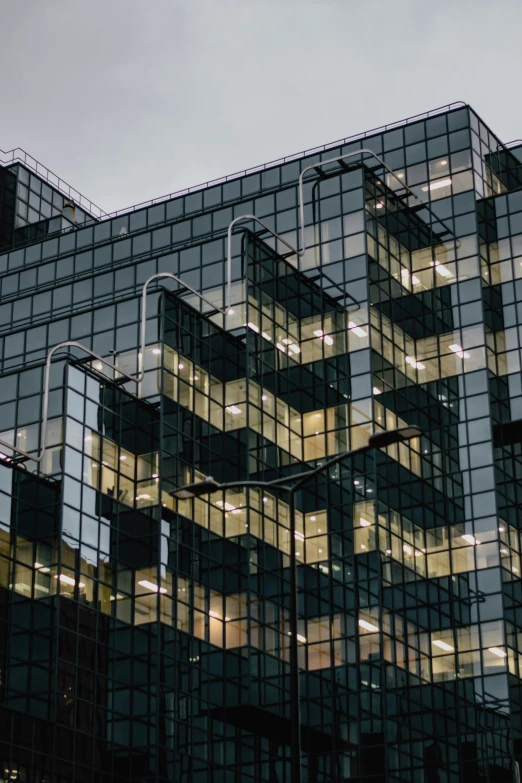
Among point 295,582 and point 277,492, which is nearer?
point 295,582

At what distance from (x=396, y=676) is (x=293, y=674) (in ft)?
120

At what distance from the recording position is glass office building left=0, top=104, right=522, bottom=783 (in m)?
54.7

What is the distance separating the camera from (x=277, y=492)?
63469 mm

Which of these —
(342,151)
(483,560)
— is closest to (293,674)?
(483,560)

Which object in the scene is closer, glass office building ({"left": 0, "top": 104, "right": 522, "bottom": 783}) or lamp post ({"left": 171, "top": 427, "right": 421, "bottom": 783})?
lamp post ({"left": 171, "top": 427, "right": 421, "bottom": 783})

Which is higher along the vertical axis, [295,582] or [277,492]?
[277,492]

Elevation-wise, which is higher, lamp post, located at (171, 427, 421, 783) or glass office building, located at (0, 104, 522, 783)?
glass office building, located at (0, 104, 522, 783)

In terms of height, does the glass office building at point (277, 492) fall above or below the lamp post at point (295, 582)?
above

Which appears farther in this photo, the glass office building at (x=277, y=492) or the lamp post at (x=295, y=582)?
the glass office building at (x=277, y=492)

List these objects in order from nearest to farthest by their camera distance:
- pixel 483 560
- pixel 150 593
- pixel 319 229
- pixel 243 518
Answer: pixel 150 593, pixel 243 518, pixel 483 560, pixel 319 229

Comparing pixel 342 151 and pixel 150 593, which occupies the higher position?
pixel 342 151

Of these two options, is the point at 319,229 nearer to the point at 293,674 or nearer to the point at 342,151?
the point at 342,151

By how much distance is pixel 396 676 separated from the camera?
61.9 meters

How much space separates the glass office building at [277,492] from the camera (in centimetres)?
5466
